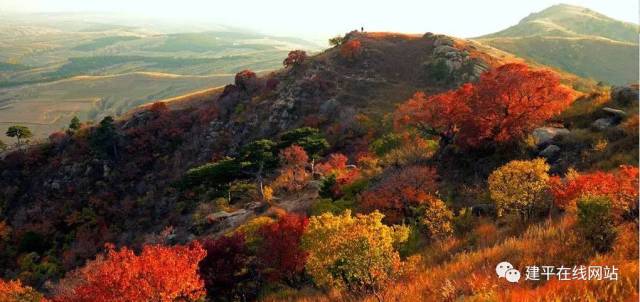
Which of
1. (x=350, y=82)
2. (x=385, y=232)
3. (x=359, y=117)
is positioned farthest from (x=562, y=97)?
(x=350, y=82)

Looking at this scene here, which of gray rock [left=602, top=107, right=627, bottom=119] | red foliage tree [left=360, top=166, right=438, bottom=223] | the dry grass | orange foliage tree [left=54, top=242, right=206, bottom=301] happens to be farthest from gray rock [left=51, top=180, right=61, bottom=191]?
gray rock [left=602, top=107, right=627, bottom=119]

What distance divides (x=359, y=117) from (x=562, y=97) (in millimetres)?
39422

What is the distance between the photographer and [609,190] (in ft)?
49.9

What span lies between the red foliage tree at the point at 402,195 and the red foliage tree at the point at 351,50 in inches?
2467

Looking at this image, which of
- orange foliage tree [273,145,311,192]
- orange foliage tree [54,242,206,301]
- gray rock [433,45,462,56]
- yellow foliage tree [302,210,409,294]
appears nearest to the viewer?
yellow foliage tree [302,210,409,294]

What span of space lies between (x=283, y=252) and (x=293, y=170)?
2996 centimetres

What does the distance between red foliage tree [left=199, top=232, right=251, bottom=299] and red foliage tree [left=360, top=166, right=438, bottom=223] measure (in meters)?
9.92

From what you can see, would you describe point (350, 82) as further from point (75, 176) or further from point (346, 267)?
point (346, 267)

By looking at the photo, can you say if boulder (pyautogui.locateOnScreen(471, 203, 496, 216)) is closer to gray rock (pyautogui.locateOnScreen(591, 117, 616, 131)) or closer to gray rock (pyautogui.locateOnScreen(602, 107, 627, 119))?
gray rock (pyautogui.locateOnScreen(591, 117, 616, 131))

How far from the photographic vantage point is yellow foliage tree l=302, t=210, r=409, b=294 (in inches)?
571

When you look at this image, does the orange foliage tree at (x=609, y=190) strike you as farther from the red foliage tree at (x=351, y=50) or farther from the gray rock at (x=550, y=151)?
the red foliage tree at (x=351, y=50)

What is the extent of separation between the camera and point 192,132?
8688cm

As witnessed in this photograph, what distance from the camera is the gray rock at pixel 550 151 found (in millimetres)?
32719

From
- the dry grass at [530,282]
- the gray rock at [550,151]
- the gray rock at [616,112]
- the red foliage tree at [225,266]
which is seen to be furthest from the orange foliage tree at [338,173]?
the dry grass at [530,282]
